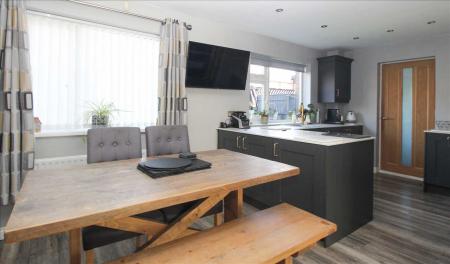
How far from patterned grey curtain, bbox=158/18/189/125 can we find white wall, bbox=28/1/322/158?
19 cm

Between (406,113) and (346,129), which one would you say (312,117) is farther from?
(406,113)

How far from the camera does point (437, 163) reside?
353 cm

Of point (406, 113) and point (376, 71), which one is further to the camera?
point (376, 71)

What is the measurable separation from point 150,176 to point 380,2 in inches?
115

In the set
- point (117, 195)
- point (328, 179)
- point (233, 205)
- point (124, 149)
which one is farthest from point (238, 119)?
point (117, 195)

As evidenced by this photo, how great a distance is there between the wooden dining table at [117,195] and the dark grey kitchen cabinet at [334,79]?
3.46 meters

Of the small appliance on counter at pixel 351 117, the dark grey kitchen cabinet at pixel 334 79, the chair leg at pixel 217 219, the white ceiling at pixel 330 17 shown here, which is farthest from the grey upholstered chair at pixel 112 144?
the small appliance on counter at pixel 351 117

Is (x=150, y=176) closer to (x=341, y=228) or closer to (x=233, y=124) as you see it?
(x=341, y=228)

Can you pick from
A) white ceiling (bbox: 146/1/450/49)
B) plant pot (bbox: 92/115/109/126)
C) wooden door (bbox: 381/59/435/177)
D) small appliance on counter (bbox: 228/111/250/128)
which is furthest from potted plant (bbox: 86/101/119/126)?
wooden door (bbox: 381/59/435/177)

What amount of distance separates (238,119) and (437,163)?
2765 millimetres

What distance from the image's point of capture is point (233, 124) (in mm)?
3617

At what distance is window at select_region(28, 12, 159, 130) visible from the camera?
2434mm

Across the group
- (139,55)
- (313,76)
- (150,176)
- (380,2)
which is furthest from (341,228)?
(313,76)

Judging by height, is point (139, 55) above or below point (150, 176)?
above
